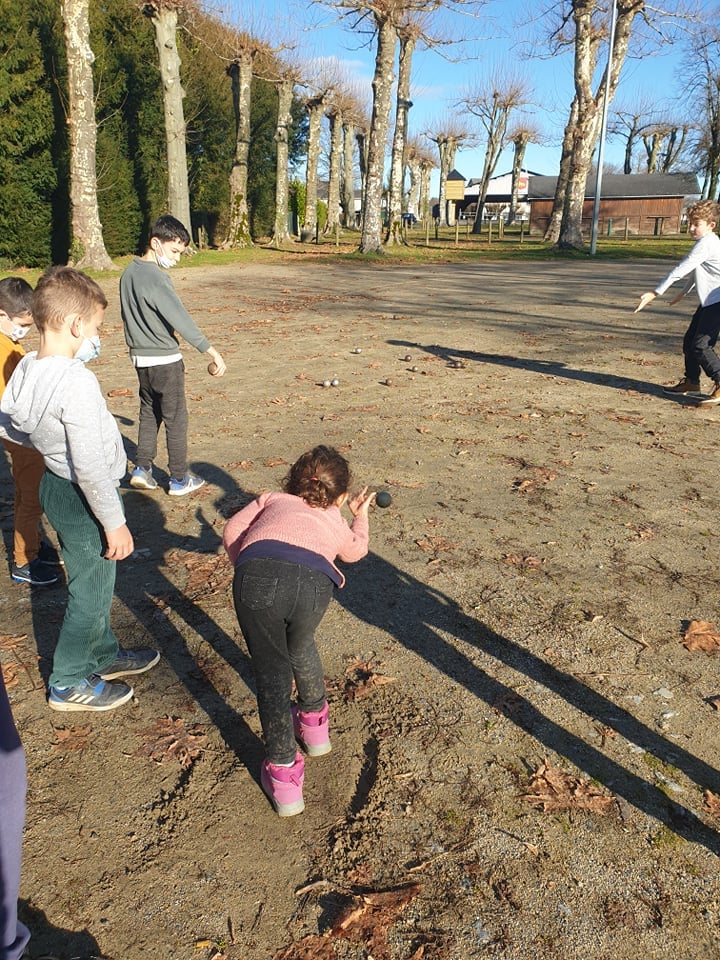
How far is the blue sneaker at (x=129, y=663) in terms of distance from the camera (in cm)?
341

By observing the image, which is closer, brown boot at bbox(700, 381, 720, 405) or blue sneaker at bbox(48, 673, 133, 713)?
blue sneaker at bbox(48, 673, 133, 713)

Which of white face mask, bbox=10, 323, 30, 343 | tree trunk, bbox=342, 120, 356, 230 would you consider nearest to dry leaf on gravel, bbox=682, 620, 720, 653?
white face mask, bbox=10, 323, 30, 343

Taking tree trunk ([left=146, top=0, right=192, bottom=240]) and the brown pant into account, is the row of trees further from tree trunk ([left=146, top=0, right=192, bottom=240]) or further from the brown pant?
the brown pant

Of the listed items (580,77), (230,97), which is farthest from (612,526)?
(230,97)

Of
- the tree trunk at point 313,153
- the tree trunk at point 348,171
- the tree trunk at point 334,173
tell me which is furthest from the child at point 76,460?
the tree trunk at point 348,171

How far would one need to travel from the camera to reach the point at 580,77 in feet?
89.9

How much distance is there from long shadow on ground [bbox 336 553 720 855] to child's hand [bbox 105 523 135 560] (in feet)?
4.75

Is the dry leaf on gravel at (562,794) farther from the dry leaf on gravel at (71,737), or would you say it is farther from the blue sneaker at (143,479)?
the blue sneaker at (143,479)

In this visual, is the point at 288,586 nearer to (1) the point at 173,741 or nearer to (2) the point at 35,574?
(1) the point at 173,741

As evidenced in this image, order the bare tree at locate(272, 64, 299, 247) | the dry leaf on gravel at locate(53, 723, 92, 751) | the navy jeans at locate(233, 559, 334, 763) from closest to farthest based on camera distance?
the navy jeans at locate(233, 559, 334, 763) → the dry leaf on gravel at locate(53, 723, 92, 751) → the bare tree at locate(272, 64, 299, 247)

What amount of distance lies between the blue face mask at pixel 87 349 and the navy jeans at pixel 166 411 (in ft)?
6.78

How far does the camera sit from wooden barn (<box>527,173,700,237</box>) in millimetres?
66000

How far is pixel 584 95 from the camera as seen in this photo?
2761 cm

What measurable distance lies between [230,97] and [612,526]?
1412 inches
